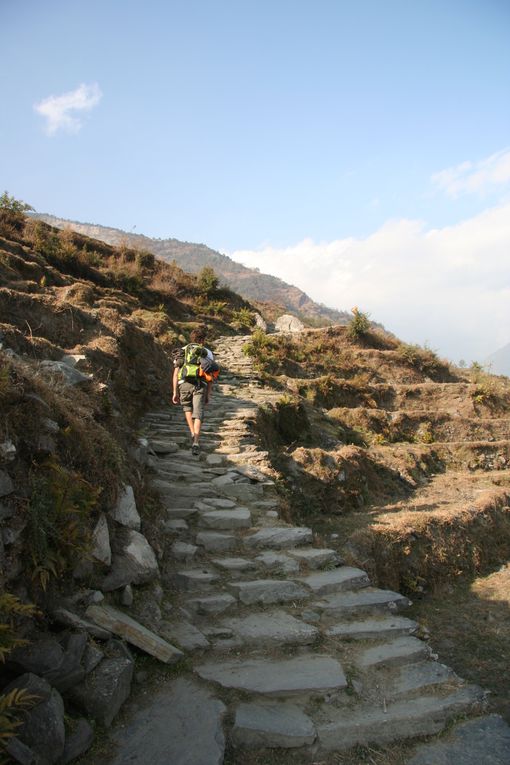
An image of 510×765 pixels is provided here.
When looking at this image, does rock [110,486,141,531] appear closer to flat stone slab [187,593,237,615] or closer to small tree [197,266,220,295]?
flat stone slab [187,593,237,615]


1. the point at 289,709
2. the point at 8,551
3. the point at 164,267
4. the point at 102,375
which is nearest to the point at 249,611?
the point at 289,709

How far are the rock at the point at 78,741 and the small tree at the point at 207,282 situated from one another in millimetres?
22517

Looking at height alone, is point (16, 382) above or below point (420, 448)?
above

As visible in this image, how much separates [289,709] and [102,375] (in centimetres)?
656

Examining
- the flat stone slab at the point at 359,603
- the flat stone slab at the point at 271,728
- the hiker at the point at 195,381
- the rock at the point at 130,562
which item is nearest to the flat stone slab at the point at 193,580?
the rock at the point at 130,562

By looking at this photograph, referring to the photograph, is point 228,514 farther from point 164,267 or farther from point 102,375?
point 164,267

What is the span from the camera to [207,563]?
534cm

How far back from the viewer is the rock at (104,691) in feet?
10.3

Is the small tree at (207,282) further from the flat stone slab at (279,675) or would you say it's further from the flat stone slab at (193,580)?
the flat stone slab at (279,675)

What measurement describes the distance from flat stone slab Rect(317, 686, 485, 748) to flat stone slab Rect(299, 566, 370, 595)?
57.2 inches

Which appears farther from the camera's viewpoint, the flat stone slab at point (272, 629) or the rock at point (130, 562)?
the flat stone slab at point (272, 629)

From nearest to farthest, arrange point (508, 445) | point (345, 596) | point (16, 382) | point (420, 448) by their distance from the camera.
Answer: point (16, 382) < point (345, 596) < point (420, 448) < point (508, 445)

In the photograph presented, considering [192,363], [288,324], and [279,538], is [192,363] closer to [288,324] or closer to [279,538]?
[279,538]

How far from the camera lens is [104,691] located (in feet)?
10.5
